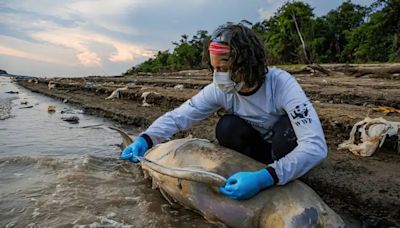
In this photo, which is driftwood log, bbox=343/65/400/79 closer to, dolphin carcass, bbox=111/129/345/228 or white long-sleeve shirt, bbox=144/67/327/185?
white long-sleeve shirt, bbox=144/67/327/185

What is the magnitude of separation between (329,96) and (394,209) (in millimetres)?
4344

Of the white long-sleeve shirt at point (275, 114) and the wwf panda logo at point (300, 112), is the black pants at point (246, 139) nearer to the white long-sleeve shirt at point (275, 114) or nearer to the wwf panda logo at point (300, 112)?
the white long-sleeve shirt at point (275, 114)

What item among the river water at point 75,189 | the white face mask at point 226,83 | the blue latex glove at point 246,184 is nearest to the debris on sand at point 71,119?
the river water at point 75,189

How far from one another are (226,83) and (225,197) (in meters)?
0.70

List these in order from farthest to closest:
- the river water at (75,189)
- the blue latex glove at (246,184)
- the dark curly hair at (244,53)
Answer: the river water at (75,189) < the dark curly hair at (244,53) < the blue latex glove at (246,184)

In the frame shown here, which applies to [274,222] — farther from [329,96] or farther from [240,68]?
[329,96]

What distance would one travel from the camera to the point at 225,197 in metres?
2.24

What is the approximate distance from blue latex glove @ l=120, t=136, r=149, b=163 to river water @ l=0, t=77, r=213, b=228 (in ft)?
1.23

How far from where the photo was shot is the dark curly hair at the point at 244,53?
2.31m

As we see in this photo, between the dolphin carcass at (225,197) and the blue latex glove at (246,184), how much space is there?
0.09 m

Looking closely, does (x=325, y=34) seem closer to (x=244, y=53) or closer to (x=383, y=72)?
(x=383, y=72)

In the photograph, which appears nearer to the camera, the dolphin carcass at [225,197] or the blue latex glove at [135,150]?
the dolphin carcass at [225,197]

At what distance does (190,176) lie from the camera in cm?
217

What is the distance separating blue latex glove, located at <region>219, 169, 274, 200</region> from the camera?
79.6 inches
